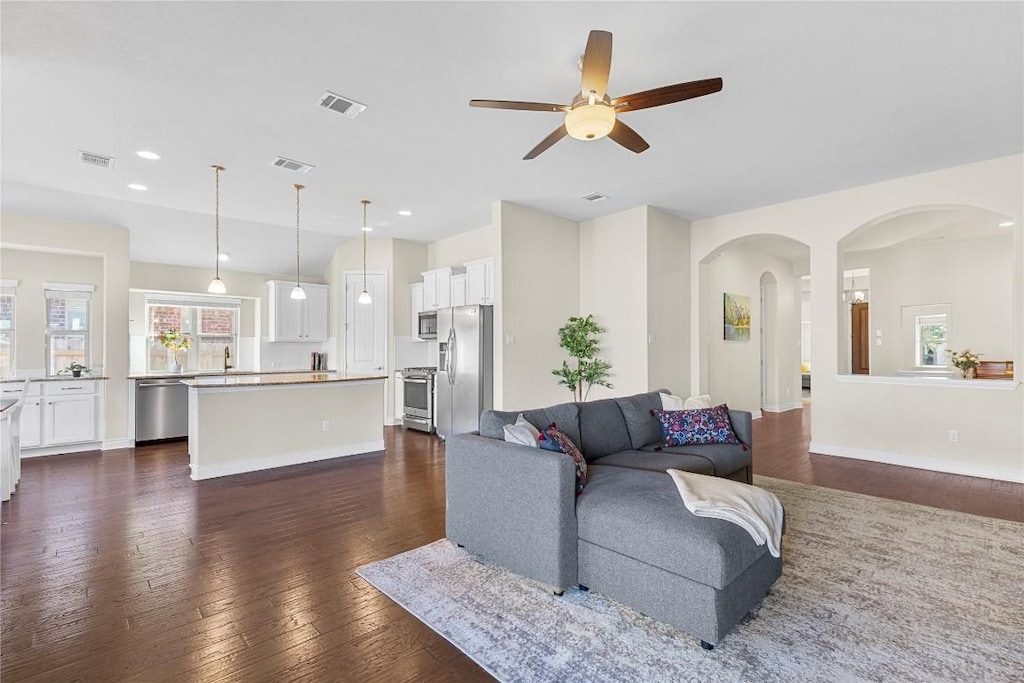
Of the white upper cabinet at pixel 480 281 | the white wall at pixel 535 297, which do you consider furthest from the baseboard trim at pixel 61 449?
the white wall at pixel 535 297

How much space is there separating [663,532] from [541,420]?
1.23m

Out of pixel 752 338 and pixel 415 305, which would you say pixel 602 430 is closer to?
pixel 415 305

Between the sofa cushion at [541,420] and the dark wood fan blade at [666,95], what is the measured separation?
6.14 feet

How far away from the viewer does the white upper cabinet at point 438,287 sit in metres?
7.00

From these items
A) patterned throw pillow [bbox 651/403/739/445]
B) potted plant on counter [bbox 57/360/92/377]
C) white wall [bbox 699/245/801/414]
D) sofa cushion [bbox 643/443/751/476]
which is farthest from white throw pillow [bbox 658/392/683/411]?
potted plant on counter [bbox 57/360/92/377]

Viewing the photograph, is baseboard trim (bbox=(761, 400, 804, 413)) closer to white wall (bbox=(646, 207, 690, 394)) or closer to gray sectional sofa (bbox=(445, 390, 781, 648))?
white wall (bbox=(646, 207, 690, 394))

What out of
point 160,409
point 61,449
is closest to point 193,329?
point 160,409

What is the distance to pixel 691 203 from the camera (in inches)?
231

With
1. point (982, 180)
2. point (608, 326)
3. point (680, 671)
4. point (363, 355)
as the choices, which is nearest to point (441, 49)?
point (680, 671)

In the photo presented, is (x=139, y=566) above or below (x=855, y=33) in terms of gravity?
below

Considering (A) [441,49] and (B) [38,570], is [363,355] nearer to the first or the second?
(B) [38,570]

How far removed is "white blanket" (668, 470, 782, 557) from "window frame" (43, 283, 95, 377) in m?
7.41

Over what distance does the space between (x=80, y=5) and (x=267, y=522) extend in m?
3.16

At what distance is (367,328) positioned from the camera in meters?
7.77
